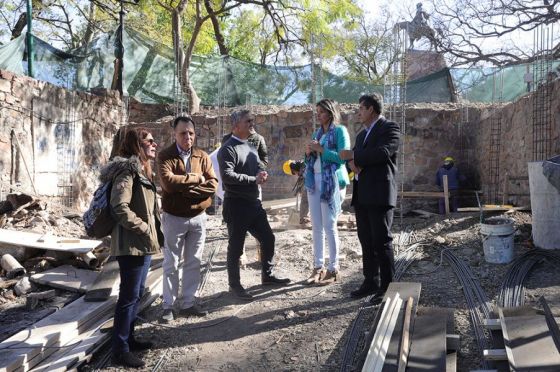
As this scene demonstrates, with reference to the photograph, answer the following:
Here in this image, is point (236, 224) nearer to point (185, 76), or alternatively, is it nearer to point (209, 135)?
point (209, 135)

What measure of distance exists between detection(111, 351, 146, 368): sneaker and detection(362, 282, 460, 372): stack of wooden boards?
156 centimetres

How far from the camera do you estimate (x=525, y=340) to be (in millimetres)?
2852

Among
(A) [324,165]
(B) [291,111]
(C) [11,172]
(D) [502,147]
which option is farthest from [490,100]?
(C) [11,172]

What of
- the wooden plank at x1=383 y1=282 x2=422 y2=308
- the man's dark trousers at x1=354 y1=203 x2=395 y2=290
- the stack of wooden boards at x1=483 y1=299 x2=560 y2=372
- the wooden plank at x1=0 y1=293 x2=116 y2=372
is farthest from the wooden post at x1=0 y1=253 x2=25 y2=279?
the stack of wooden boards at x1=483 y1=299 x2=560 y2=372

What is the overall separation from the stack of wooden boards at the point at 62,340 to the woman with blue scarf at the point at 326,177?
5.94ft

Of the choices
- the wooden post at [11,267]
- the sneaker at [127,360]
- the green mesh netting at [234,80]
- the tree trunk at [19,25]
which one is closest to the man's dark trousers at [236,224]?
the sneaker at [127,360]

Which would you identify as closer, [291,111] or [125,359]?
[125,359]

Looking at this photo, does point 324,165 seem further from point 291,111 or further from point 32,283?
point 291,111

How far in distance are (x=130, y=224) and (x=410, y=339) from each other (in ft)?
6.39

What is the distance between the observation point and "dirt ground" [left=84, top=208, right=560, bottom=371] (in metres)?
A: 3.30

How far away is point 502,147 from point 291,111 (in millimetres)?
5165

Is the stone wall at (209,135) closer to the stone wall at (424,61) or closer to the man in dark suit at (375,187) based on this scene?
the man in dark suit at (375,187)

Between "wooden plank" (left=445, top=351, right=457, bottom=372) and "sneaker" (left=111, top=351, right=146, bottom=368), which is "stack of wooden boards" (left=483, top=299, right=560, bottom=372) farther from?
"sneaker" (left=111, top=351, right=146, bottom=368)

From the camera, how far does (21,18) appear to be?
742 inches
